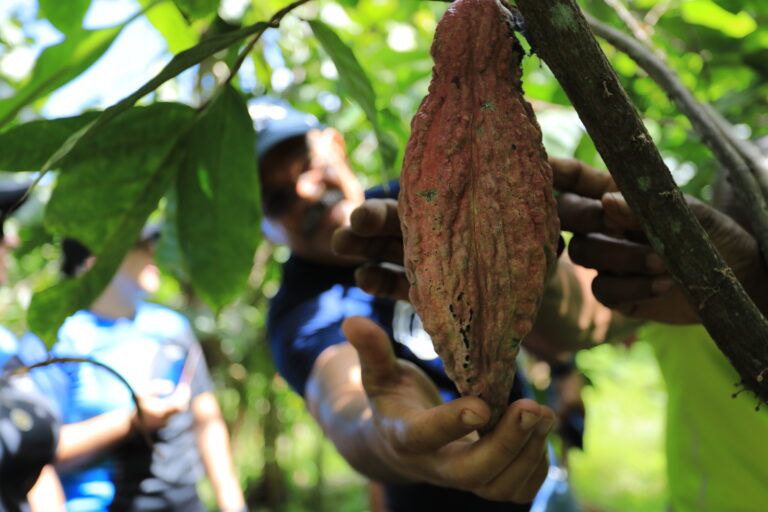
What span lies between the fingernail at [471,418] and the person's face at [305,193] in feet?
3.49

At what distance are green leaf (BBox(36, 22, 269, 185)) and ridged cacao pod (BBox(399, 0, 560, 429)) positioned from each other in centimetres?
26

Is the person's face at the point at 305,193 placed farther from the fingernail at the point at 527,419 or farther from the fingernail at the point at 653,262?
the fingernail at the point at 527,419

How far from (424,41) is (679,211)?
175cm

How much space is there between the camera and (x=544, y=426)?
0.59m

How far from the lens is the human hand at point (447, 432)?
57cm

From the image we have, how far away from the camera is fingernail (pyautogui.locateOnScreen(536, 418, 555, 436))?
59 centimetres

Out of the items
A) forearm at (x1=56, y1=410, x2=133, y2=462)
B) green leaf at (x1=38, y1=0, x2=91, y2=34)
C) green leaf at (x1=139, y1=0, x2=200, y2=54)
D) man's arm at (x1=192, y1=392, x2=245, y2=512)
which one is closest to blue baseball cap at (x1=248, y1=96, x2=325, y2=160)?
green leaf at (x1=139, y1=0, x2=200, y2=54)

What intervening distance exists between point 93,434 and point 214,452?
620mm

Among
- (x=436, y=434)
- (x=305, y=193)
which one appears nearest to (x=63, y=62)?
Answer: (x=436, y=434)

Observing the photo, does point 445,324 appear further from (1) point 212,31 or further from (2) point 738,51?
(2) point 738,51

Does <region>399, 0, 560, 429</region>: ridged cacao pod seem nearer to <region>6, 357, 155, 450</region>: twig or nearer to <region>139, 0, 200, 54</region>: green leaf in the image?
<region>6, 357, 155, 450</region>: twig

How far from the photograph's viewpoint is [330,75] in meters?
1.73

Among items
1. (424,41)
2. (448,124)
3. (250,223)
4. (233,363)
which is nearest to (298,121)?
(424,41)

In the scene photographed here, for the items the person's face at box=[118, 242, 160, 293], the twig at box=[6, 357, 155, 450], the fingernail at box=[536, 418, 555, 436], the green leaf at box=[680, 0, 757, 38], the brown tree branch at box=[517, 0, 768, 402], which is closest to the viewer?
the brown tree branch at box=[517, 0, 768, 402]
